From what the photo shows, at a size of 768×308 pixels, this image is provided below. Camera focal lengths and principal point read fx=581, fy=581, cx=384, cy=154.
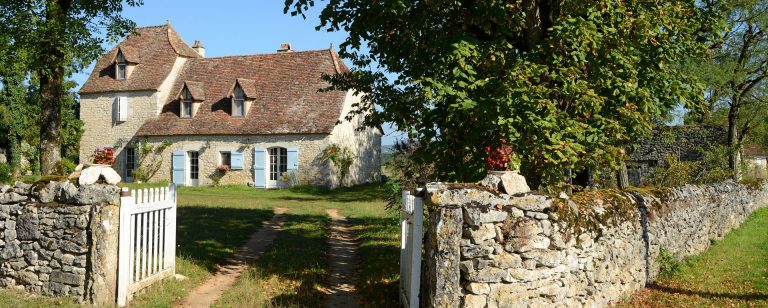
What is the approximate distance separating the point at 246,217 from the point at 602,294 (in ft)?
35.8

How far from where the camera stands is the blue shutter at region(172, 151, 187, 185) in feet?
94.1

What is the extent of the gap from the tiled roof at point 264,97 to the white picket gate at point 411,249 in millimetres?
19305

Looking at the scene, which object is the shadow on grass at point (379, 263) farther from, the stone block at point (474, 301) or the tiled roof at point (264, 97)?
the tiled roof at point (264, 97)

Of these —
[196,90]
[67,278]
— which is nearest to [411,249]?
[67,278]

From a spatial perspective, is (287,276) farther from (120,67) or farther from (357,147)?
(120,67)

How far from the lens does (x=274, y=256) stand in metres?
10.8

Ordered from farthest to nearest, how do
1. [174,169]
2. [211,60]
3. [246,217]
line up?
[211,60]
[174,169]
[246,217]

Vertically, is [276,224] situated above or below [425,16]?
below

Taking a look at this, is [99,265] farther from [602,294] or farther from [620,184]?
[620,184]

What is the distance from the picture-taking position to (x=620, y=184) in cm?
1503

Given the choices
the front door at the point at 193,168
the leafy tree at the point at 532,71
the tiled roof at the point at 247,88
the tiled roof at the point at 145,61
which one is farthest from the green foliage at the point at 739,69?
the tiled roof at the point at 145,61

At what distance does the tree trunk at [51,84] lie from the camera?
12703 mm

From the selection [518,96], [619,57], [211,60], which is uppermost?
[211,60]

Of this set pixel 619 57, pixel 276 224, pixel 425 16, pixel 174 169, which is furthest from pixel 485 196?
pixel 174 169
